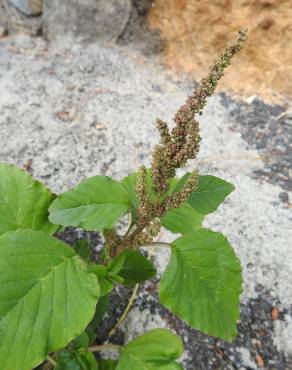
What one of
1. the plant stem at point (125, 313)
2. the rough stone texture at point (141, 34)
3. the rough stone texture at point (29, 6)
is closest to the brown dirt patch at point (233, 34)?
the rough stone texture at point (141, 34)

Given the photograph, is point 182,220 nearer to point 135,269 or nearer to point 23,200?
point 135,269

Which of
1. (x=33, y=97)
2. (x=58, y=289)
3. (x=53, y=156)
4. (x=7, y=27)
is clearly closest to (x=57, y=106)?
(x=33, y=97)

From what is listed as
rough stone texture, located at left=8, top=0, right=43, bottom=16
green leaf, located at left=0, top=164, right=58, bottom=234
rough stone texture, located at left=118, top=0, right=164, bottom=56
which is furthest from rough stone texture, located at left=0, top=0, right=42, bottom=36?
green leaf, located at left=0, top=164, right=58, bottom=234

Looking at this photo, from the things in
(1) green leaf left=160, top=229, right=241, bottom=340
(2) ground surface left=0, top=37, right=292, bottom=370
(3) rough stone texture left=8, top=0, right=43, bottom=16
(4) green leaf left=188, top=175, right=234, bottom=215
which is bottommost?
(1) green leaf left=160, top=229, right=241, bottom=340

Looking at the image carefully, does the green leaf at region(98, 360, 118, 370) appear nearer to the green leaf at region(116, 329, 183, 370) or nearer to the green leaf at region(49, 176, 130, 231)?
the green leaf at region(116, 329, 183, 370)

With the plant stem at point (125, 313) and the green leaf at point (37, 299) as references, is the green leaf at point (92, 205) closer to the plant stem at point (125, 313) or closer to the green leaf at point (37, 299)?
the green leaf at point (37, 299)

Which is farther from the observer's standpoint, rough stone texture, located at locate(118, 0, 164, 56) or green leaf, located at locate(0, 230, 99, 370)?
rough stone texture, located at locate(118, 0, 164, 56)
